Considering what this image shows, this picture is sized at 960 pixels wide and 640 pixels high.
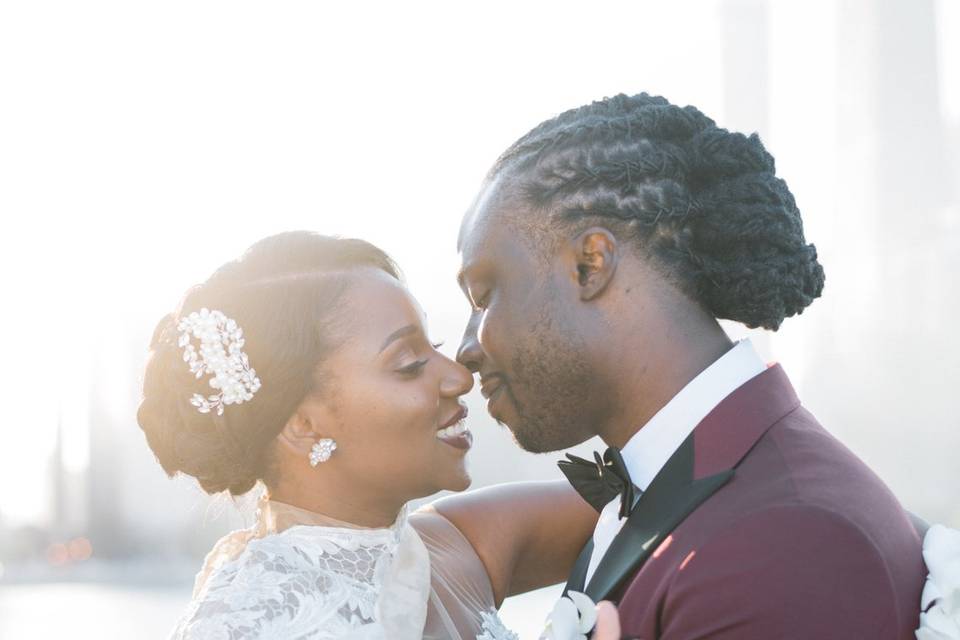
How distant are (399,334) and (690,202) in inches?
38.0

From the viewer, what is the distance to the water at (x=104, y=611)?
14.6m

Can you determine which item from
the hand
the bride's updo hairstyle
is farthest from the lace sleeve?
the hand

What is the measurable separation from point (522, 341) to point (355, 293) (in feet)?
2.42

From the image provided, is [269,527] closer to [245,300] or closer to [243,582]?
[243,582]

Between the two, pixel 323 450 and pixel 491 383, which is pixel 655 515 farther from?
pixel 323 450

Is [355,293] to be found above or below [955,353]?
above

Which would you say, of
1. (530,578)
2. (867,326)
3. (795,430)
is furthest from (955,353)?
(795,430)

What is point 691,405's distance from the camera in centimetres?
236

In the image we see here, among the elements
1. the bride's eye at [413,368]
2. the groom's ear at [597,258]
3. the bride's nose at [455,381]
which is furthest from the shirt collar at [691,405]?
the bride's eye at [413,368]

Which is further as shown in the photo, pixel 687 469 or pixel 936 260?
pixel 936 260

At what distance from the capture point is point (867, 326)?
1652cm

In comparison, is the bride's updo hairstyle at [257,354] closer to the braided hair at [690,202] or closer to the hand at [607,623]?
the braided hair at [690,202]

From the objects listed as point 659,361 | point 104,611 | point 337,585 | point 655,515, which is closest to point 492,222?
point 659,361

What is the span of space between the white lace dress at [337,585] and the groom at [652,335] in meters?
0.51
